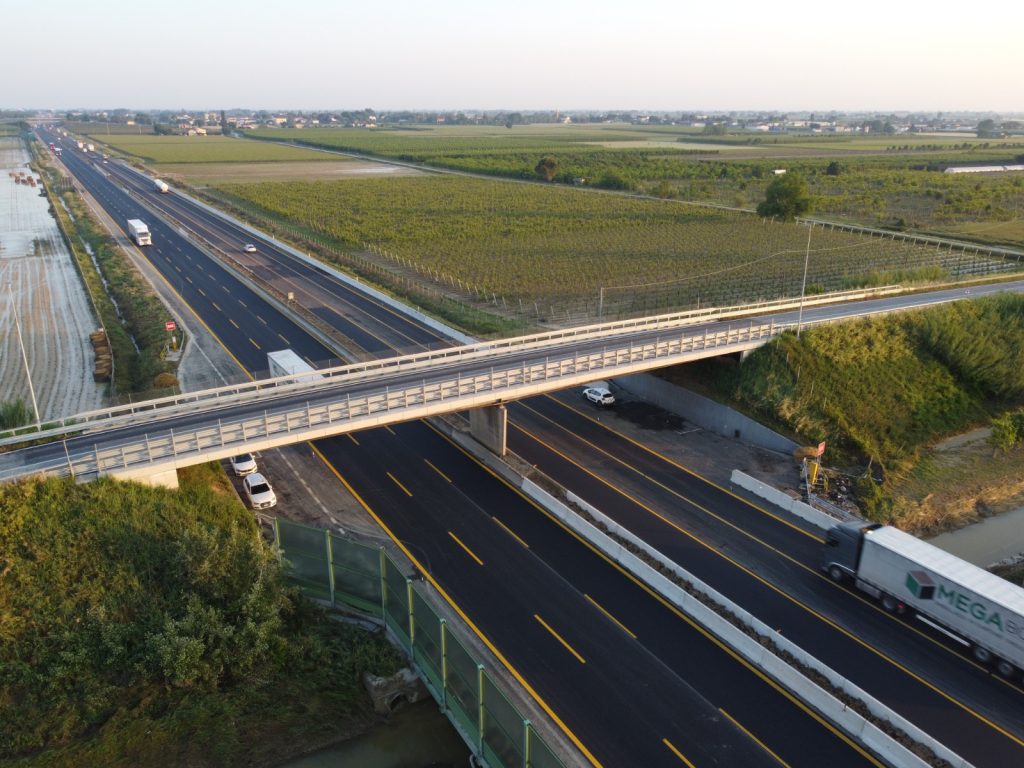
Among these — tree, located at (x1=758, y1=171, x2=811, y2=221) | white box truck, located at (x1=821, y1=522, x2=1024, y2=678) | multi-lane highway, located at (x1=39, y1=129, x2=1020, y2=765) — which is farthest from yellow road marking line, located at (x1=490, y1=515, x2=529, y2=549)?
tree, located at (x1=758, y1=171, x2=811, y2=221)

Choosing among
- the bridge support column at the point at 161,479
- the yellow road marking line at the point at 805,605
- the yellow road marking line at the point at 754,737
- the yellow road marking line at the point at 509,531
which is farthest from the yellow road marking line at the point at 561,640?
the bridge support column at the point at 161,479

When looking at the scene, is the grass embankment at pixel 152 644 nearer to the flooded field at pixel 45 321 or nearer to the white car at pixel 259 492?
the white car at pixel 259 492

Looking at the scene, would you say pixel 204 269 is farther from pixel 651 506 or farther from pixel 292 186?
pixel 292 186

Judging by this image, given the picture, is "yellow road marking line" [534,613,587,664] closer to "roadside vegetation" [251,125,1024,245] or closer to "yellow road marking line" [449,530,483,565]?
Result: "yellow road marking line" [449,530,483,565]

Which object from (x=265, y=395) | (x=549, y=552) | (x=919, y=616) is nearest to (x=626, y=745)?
(x=549, y=552)

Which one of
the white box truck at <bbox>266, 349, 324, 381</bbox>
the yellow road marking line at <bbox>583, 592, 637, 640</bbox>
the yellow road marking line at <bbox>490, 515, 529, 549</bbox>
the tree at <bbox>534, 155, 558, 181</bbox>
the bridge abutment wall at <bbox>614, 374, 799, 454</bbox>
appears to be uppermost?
the tree at <bbox>534, 155, 558, 181</bbox>

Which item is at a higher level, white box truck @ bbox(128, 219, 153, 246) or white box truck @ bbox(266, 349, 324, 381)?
white box truck @ bbox(128, 219, 153, 246)
